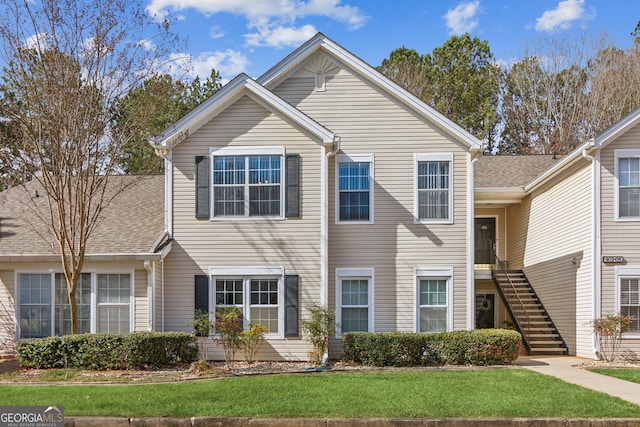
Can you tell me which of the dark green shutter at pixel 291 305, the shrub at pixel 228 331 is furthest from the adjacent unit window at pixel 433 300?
the shrub at pixel 228 331

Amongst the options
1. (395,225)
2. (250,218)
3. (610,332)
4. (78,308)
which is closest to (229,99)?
(250,218)

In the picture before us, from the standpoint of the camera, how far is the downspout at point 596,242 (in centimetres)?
1664

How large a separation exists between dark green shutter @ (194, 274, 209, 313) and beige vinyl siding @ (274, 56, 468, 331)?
3.17 m

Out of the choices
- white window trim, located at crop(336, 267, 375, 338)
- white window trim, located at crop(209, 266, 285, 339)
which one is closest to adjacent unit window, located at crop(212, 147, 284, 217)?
white window trim, located at crop(209, 266, 285, 339)

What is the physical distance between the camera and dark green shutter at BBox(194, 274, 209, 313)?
54.5 feet

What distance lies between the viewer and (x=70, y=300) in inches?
611

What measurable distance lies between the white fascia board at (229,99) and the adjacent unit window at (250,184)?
96 centimetres

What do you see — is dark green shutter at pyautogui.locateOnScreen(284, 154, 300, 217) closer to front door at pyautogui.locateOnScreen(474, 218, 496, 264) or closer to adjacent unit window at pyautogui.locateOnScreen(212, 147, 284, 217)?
adjacent unit window at pyautogui.locateOnScreen(212, 147, 284, 217)

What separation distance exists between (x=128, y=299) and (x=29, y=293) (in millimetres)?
2629

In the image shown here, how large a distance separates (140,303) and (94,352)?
2.31 meters

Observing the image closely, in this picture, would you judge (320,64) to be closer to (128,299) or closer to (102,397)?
(128,299)

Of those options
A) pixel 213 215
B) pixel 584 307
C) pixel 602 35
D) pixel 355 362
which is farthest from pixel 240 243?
pixel 602 35

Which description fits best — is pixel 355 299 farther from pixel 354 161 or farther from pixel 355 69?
pixel 355 69

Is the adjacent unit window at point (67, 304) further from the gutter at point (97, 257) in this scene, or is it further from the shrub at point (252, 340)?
the shrub at point (252, 340)
